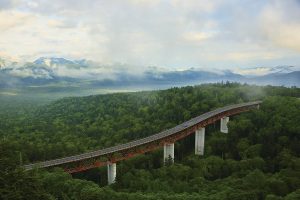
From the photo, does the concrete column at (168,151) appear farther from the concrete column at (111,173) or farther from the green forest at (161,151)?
the concrete column at (111,173)

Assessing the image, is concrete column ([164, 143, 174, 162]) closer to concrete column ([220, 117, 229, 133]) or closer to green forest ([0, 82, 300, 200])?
green forest ([0, 82, 300, 200])

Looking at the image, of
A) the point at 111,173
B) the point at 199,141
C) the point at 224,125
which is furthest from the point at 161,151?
the point at 224,125

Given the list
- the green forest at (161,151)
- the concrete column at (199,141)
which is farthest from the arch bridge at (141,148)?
the green forest at (161,151)

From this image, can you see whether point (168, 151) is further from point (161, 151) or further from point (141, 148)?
point (141, 148)

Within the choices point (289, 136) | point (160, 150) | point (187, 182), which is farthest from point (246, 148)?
point (187, 182)

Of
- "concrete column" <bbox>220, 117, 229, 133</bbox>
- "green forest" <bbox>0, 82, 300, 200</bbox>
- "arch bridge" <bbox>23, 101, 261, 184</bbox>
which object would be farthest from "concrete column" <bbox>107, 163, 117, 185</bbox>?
"concrete column" <bbox>220, 117, 229, 133</bbox>

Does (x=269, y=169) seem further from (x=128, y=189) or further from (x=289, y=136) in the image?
(x=128, y=189)
